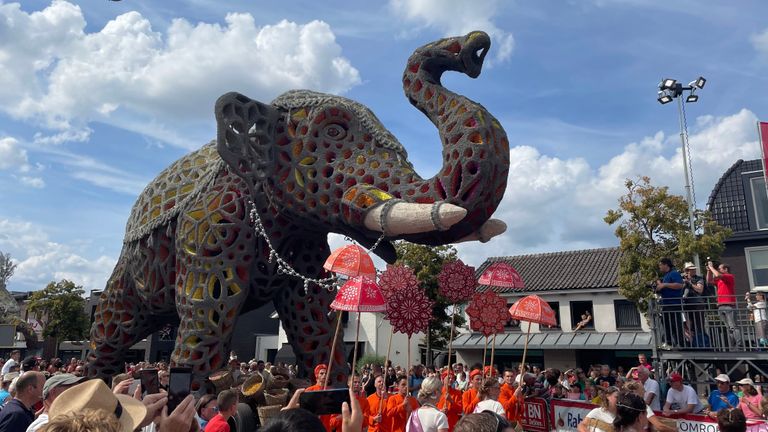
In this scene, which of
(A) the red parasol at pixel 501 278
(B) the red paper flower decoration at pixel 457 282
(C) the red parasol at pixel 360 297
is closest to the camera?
(C) the red parasol at pixel 360 297

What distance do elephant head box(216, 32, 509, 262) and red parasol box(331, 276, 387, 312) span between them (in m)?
0.44

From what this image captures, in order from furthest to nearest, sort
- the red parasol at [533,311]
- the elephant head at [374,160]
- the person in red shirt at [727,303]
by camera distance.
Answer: the person in red shirt at [727,303]
the red parasol at [533,311]
the elephant head at [374,160]

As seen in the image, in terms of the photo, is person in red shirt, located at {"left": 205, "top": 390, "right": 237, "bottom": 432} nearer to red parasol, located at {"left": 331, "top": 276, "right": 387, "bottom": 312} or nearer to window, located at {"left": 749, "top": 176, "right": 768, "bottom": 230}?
red parasol, located at {"left": 331, "top": 276, "right": 387, "bottom": 312}

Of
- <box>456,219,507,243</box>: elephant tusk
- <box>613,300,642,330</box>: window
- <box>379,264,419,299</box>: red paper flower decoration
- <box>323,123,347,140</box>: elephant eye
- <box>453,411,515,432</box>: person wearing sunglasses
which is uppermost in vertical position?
<box>323,123,347,140</box>: elephant eye

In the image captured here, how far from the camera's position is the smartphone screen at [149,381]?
3100mm

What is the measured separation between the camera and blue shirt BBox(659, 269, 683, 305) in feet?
31.5

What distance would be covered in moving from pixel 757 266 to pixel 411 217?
20.8m

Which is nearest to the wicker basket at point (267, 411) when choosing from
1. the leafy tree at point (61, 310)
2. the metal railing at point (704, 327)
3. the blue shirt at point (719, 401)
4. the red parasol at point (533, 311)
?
the red parasol at point (533, 311)

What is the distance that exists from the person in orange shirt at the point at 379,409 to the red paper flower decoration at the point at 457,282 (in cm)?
105

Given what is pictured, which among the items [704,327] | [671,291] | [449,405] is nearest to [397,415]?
[449,405]

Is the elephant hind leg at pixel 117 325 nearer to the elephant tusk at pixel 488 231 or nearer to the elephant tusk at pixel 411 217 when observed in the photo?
the elephant tusk at pixel 411 217

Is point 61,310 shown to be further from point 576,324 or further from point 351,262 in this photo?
point 351,262

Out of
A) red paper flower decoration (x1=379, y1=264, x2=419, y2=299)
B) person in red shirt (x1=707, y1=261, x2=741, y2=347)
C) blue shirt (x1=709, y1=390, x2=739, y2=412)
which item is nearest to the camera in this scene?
red paper flower decoration (x1=379, y1=264, x2=419, y2=299)

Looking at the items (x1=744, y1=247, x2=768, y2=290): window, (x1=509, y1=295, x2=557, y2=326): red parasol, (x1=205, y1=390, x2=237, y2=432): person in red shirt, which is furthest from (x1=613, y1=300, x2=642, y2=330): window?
(x1=205, y1=390, x2=237, y2=432): person in red shirt
